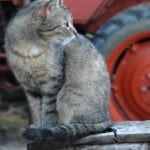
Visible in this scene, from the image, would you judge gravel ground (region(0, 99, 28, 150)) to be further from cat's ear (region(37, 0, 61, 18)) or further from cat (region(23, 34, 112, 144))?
cat's ear (region(37, 0, 61, 18))

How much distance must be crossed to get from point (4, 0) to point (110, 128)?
7.48 feet

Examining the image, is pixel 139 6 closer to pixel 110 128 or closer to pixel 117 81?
pixel 117 81

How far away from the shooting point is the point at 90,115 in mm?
5109

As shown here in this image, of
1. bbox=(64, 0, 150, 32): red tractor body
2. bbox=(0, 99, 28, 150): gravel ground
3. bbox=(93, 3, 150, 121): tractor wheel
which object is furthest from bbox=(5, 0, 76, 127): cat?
bbox=(0, 99, 28, 150): gravel ground

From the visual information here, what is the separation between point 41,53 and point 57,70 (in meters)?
0.17

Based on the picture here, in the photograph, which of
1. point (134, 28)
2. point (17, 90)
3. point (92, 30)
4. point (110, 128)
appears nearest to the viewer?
point (110, 128)

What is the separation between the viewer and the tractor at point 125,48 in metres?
6.37

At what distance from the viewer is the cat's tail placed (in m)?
4.49

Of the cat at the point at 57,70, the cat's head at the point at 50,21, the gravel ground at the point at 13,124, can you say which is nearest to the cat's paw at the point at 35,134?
the cat at the point at 57,70

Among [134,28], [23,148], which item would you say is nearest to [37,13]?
[134,28]

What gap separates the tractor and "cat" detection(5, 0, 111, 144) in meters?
0.97

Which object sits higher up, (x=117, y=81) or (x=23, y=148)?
(x=117, y=81)

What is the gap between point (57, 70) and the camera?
5152 mm

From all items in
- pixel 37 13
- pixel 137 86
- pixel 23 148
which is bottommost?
pixel 23 148
